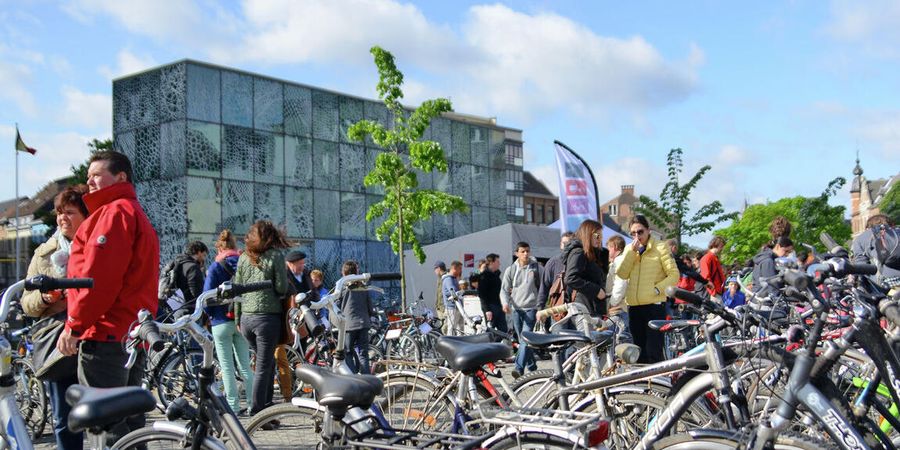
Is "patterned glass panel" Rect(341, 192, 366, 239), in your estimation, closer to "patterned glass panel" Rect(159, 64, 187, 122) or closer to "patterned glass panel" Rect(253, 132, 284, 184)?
"patterned glass panel" Rect(253, 132, 284, 184)

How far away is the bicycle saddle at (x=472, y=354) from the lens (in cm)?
404

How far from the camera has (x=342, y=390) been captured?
11.4ft

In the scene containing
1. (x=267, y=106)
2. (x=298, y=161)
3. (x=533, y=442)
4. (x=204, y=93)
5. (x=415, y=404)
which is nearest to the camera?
(x=533, y=442)

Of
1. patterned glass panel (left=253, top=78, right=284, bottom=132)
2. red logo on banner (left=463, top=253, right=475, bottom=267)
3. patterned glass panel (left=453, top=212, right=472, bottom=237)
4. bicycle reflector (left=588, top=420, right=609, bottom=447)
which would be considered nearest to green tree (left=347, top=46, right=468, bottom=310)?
red logo on banner (left=463, top=253, right=475, bottom=267)

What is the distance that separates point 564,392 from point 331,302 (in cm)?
118

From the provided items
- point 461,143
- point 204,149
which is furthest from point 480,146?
point 204,149

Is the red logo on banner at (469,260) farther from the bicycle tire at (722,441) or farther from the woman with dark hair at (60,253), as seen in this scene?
the bicycle tire at (722,441)

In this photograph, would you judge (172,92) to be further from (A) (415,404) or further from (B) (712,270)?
(A) (415,404)

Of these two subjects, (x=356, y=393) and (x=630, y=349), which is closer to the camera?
(x=356, y=393)

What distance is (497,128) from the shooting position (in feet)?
181

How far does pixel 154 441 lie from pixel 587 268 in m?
5.35

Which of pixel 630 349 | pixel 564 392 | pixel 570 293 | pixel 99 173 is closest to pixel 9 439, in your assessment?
pixel 99 173

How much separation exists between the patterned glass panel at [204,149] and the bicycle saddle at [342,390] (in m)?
36.0

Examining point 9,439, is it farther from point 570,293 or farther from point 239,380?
point 239,380
